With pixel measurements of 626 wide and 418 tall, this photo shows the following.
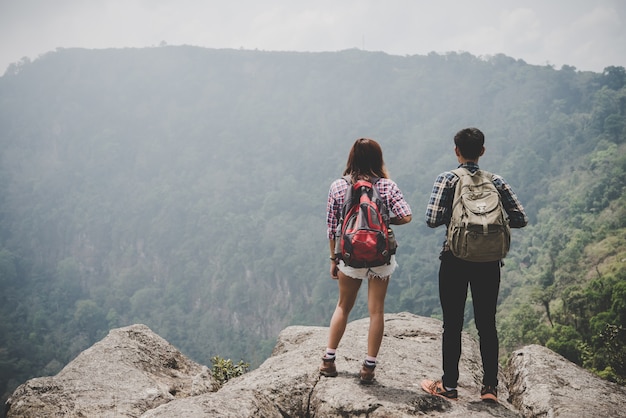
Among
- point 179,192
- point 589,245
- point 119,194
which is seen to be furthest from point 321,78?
point 589,245

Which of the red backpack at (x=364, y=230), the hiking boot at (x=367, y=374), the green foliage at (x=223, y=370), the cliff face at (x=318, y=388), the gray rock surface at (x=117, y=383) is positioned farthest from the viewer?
the green foliage at (x=223, y=370)

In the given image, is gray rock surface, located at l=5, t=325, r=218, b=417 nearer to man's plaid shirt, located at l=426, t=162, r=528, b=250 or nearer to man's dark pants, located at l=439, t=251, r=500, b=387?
man's dark pants, located at l=439, t=251, r=500, b=387

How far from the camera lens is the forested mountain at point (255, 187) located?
54.5m

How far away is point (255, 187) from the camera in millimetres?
133000

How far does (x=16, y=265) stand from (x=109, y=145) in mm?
63137

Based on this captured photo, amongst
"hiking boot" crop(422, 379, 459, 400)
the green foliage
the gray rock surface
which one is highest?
"hiking boot" crop(422, 379, 459, 400)

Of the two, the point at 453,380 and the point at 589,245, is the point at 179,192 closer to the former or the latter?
the point at 589,245

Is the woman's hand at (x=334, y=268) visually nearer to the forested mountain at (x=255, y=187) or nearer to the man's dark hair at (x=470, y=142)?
the man's dark hair at (x=470, y=142)

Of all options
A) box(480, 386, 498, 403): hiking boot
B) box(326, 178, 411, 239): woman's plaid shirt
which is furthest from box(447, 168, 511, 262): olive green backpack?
box(480, 386, 498, 403): hiking boot

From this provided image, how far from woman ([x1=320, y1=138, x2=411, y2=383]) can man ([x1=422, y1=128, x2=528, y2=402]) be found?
286 millimetres

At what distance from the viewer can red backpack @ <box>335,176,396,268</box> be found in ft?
10.3

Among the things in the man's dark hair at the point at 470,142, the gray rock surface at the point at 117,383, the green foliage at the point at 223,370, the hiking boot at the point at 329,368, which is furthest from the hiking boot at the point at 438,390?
the green foliage at the point at 223,370

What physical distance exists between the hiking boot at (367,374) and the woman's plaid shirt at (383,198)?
42.4 inches

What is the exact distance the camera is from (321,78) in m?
171
